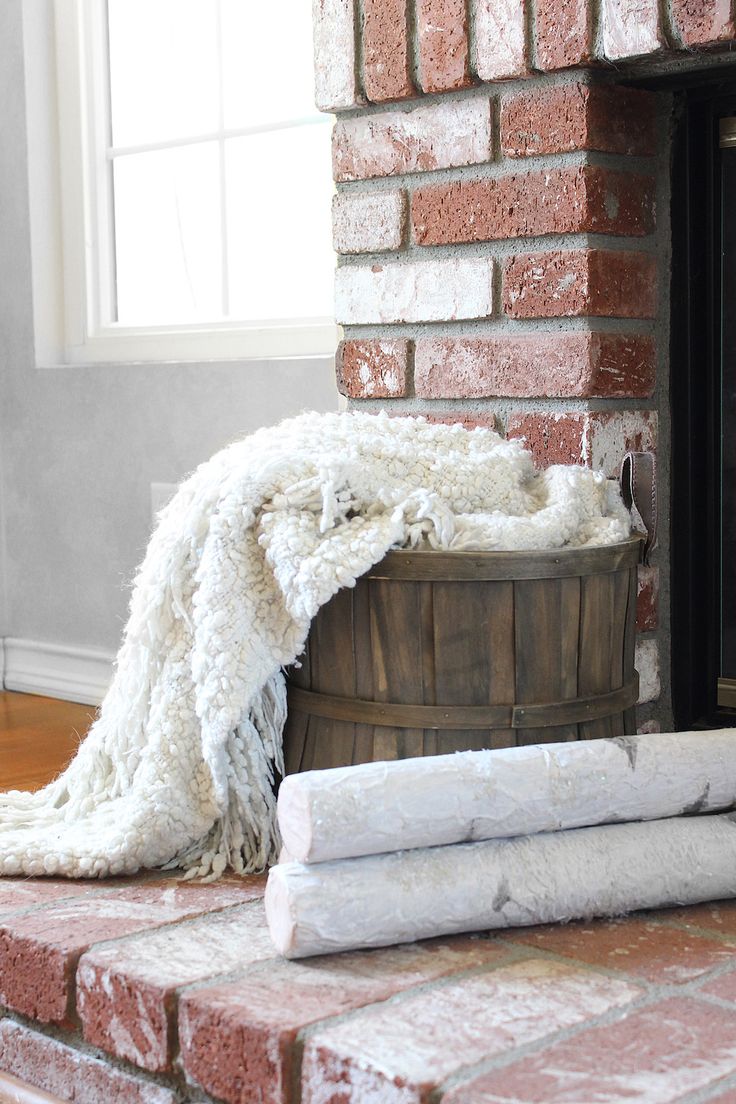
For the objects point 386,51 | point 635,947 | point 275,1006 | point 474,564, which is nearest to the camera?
point 275,1006

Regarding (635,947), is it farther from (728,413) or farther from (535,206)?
(535,206)

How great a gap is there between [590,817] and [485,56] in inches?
35.1

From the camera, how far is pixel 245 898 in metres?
1.34

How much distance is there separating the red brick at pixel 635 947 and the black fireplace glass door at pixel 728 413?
534 millimetres

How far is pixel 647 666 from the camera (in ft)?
5.59

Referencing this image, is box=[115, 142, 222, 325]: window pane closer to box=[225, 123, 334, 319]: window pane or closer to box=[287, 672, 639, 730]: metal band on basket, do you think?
box=[225, 123, 334, 319]: window pane

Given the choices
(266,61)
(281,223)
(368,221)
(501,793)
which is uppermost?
(266,61)

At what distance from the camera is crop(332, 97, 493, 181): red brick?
1632 millimetres

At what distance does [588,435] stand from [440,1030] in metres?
0.79

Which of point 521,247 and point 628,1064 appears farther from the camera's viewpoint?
point 521,247

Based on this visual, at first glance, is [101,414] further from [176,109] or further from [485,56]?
[485,56]

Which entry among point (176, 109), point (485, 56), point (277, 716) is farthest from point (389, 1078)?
point (176, 109)

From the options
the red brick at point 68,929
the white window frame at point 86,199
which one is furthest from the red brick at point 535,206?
the white window frame at point 86,199

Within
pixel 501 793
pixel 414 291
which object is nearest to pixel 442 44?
pixel 414 291
